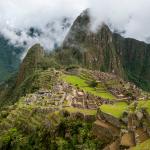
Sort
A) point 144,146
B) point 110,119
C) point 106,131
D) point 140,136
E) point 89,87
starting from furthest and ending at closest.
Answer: point 89,87
point 110,119
point 106,131
point 140,136
point 144,146

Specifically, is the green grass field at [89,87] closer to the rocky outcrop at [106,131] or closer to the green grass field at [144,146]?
the rocky outcrop at [106,131]

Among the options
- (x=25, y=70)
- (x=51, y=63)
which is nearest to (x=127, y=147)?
(x=51, y=63)

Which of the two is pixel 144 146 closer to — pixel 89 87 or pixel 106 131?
pixel 106 131

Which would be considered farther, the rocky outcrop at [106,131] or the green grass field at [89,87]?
the green grass field at [89,87]

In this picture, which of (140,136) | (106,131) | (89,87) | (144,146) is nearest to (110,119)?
(106,131)

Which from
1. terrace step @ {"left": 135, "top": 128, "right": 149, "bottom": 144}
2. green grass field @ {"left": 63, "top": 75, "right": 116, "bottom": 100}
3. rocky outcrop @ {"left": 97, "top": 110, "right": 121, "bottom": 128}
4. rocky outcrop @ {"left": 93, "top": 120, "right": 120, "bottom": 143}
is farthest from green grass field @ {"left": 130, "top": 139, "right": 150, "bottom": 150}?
green grass field @ {"left": 63, "top": 75, "right": 116, "bottom": 100}

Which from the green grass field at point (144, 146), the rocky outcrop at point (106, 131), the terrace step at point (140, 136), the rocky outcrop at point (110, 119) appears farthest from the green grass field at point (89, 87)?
the green grass field at point (144, 146)

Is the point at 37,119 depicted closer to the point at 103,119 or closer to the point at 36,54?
the point at 103,119

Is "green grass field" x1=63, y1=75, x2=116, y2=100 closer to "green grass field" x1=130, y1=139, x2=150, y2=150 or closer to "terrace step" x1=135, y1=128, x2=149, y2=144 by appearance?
"terrace step" x1=135, y1=128, x2=149, y2=144

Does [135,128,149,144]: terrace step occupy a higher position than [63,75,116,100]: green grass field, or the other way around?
[63,75,116,100]: green grass field

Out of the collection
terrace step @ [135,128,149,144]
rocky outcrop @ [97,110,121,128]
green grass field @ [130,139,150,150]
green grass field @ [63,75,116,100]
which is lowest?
green grass field @ [130,139,150,150]

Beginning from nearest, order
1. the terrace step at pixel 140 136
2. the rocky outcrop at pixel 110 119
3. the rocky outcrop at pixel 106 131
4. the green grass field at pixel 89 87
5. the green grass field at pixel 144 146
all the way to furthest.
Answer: the green grass field at pixel 144 146
the terrace step at pixel 140 136
the rocky outcrop at pixel 106 131
the rocky outcrop at pixel 110 119
the green grass field at pixel 89 87
